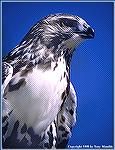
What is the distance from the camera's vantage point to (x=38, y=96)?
291 cm

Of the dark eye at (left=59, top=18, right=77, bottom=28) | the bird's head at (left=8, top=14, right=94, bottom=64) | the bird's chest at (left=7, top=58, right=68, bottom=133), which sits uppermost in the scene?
the dark eye at (left=59, top=18, right=77, bottom=28)

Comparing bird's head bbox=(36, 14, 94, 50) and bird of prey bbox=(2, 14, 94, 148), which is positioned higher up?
bird's head bbox=(36, 14, 94, 50)

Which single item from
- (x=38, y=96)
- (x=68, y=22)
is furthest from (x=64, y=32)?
(x=38, y=96)

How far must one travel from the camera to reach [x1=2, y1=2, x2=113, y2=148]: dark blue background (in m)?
2.93

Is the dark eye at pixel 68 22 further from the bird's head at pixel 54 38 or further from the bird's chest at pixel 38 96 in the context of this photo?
the bird's chest at pixel 38 96

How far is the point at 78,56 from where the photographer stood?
294 centimetres

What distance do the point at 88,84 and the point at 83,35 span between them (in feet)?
0.93

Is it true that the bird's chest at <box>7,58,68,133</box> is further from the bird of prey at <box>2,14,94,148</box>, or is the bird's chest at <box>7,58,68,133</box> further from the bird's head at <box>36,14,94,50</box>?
the bird's head at <box>36,14,94,50</box>

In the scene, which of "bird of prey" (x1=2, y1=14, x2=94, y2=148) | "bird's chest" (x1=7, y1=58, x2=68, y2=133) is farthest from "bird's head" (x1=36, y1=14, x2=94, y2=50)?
"bird's chest" (x1=7, y1=58, x2=68, y2=133)

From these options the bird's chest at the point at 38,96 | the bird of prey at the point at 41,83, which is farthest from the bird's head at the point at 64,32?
the bird's chest at the point at 38,96

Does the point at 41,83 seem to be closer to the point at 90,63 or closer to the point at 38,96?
the point at 38,96

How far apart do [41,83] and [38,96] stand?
0.08 metres

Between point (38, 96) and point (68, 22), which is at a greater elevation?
point (68, 22)

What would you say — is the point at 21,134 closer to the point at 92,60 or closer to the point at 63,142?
the point at 63,142
